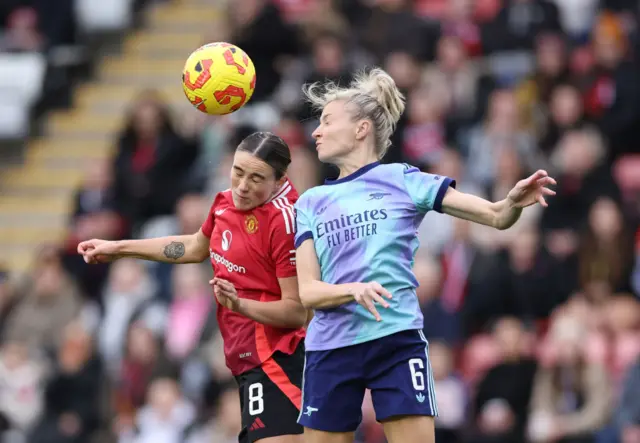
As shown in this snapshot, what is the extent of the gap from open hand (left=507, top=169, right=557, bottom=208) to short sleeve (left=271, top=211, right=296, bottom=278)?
1275 mm

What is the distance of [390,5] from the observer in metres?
16.0

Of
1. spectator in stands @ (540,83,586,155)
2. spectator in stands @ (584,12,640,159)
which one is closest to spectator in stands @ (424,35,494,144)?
spectator in stands @ (540,83,586,155)

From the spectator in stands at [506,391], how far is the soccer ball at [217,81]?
5.09m

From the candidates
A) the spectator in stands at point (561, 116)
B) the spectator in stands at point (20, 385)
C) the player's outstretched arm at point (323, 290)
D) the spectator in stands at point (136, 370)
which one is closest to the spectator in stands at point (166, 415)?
the spectator in stands at point (136, 370)

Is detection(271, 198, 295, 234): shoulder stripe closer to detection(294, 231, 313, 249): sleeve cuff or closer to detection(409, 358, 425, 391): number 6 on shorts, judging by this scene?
detection(294, 231, 313, 249): sleeve cuff

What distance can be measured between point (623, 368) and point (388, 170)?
5.48 metres

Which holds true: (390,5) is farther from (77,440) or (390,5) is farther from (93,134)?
(77,440)

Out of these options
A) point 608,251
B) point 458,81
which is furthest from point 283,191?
point 458,81

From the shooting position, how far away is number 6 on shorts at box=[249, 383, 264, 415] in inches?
279

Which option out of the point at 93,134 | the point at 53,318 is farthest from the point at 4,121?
the point at 53,318

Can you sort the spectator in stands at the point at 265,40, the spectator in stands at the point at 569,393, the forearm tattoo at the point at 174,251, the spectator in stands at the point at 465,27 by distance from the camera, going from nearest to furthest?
the forearm tattoo at the point at 174,251 < the spectator in stands at the point at 569,393 < the spectator in stands at the point at 465,27 < the spectator in stands at the point at 265,40

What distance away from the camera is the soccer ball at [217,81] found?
7.28m

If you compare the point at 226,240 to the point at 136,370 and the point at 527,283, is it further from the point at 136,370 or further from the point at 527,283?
the point at 136,370

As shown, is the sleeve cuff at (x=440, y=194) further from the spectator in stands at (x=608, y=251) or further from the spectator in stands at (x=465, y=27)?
the spectator in stands at (x=465, y=27)
